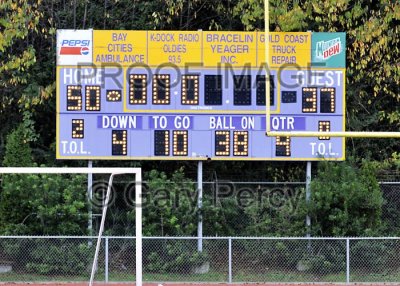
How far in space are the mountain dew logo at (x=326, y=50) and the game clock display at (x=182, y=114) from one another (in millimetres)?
486

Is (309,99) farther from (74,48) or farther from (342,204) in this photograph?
(74,48)

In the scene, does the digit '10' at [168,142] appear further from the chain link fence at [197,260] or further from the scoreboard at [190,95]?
the chain link fence at [197,260]

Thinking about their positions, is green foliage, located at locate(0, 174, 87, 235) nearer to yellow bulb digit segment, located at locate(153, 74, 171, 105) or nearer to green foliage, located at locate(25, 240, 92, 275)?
green foliage, located at locate(25, 240, 92, 275)

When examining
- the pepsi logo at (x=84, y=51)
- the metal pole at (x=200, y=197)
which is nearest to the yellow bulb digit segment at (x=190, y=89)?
the metal pole at (x=200, y=197)

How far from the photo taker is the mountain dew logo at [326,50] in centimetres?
1386

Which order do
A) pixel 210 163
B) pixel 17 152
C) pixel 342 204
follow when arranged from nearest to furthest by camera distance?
pixel 342 204, pixel 17 152, pixel 210 163

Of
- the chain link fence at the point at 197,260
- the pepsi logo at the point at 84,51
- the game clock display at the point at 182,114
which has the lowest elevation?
the chain link fence at the point at 197,260

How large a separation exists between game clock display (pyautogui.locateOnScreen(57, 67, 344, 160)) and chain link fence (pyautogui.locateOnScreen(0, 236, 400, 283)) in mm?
1542

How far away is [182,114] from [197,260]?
2.56 metres

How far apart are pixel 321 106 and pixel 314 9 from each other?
7.31ft

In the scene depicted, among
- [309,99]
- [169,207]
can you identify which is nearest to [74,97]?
[169,207]

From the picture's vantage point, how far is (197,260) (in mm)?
13734

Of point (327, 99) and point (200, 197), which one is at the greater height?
point (327, 99)

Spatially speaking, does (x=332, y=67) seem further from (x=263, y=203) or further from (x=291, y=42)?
(x=263, y=203)
